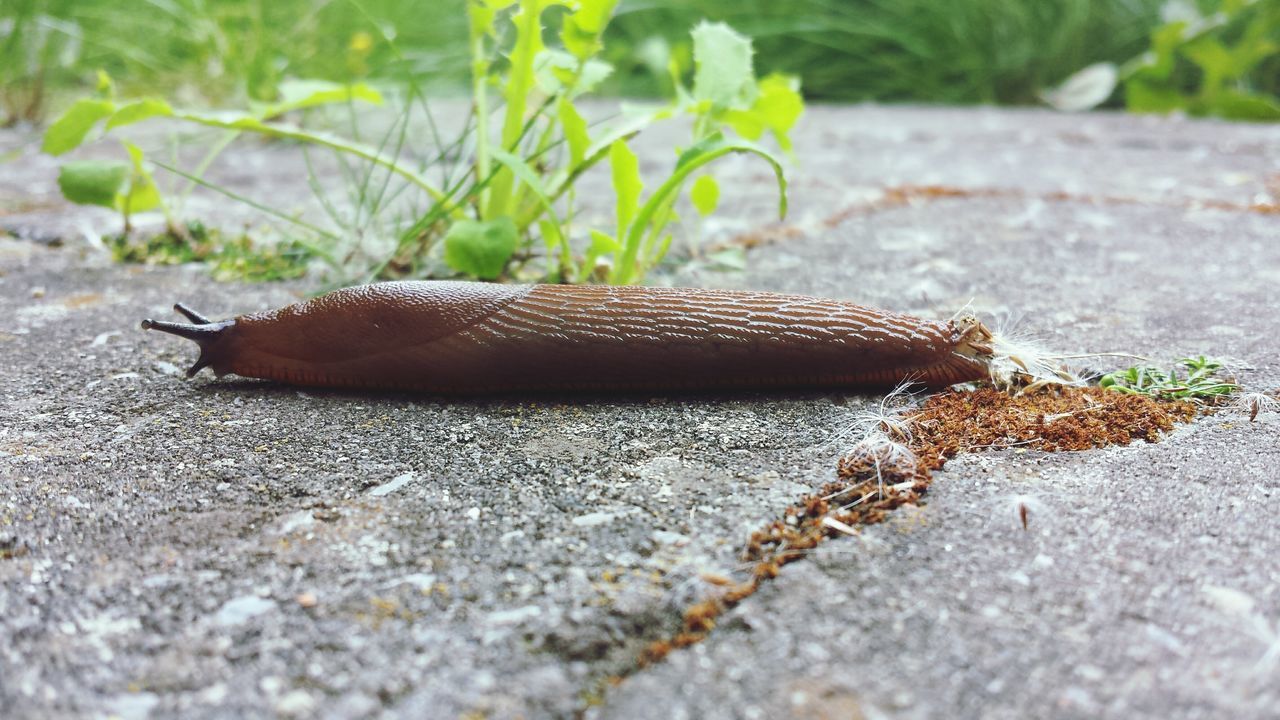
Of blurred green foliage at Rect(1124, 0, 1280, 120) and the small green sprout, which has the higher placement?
blurred green foliage at Rect(1124, 0, 1280, 120)

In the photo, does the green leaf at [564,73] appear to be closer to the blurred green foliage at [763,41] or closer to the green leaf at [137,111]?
the green leaf at [137,111]

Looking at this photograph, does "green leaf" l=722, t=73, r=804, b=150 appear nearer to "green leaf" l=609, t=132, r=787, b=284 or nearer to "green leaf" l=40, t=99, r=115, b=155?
"green leaf" l=609, t=132, r=787, b=284

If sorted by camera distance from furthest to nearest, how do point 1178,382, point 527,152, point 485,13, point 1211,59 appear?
point 1211,59
point 527,152
point 485,13
point 1178,382

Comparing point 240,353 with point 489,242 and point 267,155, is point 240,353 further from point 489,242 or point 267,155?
point 267,155

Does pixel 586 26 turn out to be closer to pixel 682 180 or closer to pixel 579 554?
pixel 682 180

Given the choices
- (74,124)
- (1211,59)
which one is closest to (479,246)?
(74,124)

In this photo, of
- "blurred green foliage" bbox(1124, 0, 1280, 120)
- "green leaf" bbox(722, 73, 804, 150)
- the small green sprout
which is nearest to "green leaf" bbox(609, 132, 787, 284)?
"green leaf" bbox(722, 73, 804, 150)
